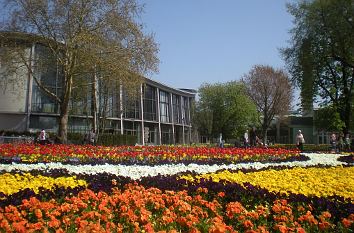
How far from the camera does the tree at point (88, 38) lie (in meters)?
22.6

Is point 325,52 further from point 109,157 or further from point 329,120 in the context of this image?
point 109,157

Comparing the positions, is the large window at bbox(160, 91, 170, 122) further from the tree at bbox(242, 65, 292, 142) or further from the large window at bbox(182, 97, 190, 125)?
the tree at bbox(242, 65, 292, 142)

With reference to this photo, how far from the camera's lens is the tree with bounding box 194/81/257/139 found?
197 ft

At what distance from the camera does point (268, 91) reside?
5544 cm

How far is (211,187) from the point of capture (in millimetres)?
7230

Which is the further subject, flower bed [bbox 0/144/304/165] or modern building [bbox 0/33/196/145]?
modern building [bbox 0/33/196/145]

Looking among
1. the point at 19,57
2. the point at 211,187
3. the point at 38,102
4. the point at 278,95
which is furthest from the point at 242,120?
the point at 211,187

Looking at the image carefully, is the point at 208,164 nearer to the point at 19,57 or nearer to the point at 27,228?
the point at 27,228

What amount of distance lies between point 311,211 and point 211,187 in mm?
1991

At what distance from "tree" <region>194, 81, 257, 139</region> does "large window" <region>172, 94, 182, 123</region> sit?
472 cm

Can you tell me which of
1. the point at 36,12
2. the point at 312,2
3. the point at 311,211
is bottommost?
the point at 311,211

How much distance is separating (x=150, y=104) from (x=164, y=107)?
5391 mm

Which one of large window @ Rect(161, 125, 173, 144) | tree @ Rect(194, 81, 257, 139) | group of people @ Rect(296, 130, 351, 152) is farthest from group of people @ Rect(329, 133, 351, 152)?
large window @ Rect(161, 125, 173, 144)

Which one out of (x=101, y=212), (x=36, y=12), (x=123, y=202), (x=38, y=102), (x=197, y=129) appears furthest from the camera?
(x=197, y=129)
